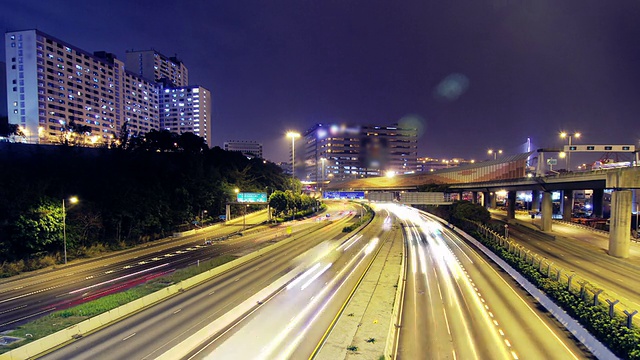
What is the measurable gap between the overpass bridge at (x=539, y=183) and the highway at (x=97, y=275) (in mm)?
51789

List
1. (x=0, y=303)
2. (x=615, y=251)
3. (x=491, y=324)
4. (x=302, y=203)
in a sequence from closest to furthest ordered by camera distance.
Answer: (x=491, y=324) → (x=0, y=303) → (x=615, y=251) → (x=302, y=203)

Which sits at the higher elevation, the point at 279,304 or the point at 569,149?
the point at 569,149

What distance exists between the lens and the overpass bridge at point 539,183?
150 feet

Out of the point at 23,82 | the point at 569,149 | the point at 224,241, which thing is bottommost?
the point at 224,241

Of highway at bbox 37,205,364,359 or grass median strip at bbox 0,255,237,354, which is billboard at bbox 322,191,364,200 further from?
grass median strip at bbox 0,255,237,354

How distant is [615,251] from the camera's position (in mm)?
46375

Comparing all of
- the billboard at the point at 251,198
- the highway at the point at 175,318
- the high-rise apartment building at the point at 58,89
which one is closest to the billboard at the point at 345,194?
the billboard at the point at 251,198

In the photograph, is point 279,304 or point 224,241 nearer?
point 279,304

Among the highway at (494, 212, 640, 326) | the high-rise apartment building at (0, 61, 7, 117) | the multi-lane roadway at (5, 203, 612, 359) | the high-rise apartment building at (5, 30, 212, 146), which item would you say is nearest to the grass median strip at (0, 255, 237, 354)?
the multi-lane roadway at (5, 203, 612, 359)

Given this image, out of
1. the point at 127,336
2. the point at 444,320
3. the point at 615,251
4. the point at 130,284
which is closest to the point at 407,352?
the point at 444,320

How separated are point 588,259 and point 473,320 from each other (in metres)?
32.1

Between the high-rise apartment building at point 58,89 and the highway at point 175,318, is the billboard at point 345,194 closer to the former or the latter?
the high-rise apartment building at point 58,89

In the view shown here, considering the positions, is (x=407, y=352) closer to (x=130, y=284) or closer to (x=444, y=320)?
(x=444, y=320)

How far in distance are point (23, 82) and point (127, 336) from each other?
14802 cm
